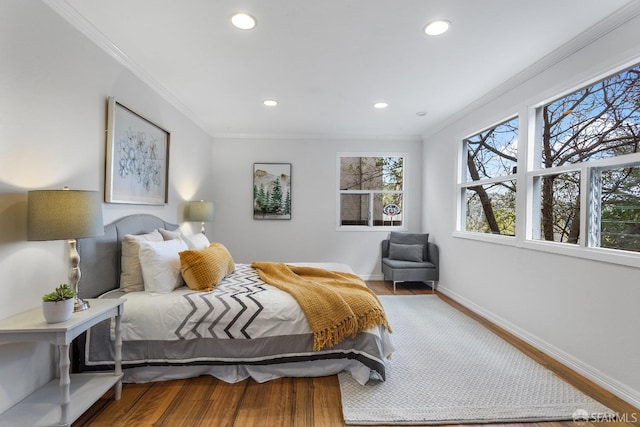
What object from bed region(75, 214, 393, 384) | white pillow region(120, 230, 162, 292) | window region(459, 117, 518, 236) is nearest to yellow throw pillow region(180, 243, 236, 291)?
bed region(75, 214, 393, 384)

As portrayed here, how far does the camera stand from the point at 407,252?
457 cm

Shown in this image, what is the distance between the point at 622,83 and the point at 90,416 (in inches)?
164

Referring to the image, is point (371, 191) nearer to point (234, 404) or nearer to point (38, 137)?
point (234, 404)

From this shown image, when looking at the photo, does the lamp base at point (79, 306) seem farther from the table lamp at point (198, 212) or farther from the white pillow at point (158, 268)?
the table lamp at point (198, 212)

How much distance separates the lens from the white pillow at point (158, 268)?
7.31 feet

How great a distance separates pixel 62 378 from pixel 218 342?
825 mm

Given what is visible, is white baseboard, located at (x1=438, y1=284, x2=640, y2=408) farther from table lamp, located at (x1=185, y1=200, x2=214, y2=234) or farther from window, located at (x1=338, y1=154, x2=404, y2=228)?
A: table lamp, located at (x1=185, y1=200, x2=214, y2=234)

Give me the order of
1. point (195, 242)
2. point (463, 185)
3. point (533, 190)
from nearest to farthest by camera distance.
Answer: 1. point (533, 190)
2. point (195, 242)
3. point (463, 185)

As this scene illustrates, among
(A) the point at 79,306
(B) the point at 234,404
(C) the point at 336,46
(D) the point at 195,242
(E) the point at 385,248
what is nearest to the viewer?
(A) the point at 79,306

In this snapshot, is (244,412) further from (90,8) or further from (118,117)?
(90,8)

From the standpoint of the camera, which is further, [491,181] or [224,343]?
[491,181]

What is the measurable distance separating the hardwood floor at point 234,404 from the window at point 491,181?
5.43 feet

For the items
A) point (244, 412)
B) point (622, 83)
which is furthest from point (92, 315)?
point (622, 83)

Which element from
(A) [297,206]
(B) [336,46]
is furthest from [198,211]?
(B) [336,46]
